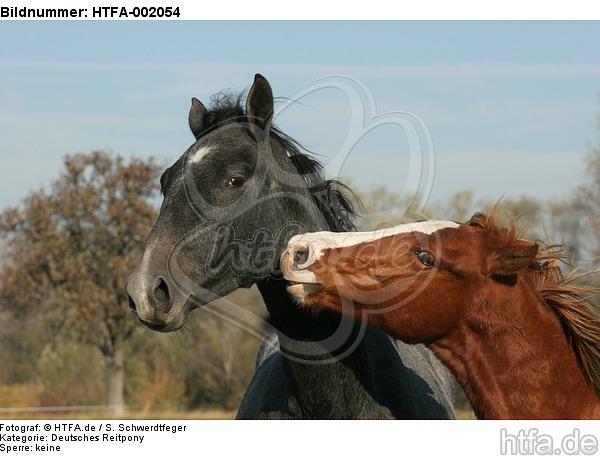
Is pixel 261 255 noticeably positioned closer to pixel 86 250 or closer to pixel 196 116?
pixel 196 116

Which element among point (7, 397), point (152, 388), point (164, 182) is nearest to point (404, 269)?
point (164, 182)

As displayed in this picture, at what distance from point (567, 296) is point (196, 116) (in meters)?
2.62

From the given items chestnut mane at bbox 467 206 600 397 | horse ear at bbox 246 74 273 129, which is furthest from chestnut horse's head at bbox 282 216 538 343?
horse ear at bbox 246 74 273 129

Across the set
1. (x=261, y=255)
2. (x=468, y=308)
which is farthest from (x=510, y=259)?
(x=261, y=255)

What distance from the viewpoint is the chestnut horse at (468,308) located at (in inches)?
165

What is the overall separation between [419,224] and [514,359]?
0.91 metres

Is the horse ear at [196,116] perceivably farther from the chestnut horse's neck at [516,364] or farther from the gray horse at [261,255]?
the chestnut horse's neck at [516,364]

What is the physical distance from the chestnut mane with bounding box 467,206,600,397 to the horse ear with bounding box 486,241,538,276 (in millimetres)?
153

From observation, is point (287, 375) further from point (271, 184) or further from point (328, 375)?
point (271, 184)

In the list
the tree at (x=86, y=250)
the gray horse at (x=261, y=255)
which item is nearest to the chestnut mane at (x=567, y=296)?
the gray horse at (x=261, y=255)

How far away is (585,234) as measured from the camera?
75.2ft

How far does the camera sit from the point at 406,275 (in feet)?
13.9

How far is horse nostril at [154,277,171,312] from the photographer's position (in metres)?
4.27

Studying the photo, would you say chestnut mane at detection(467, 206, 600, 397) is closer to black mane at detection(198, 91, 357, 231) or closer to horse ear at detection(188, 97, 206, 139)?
black mane at detection(198, 91, 357, 231)
